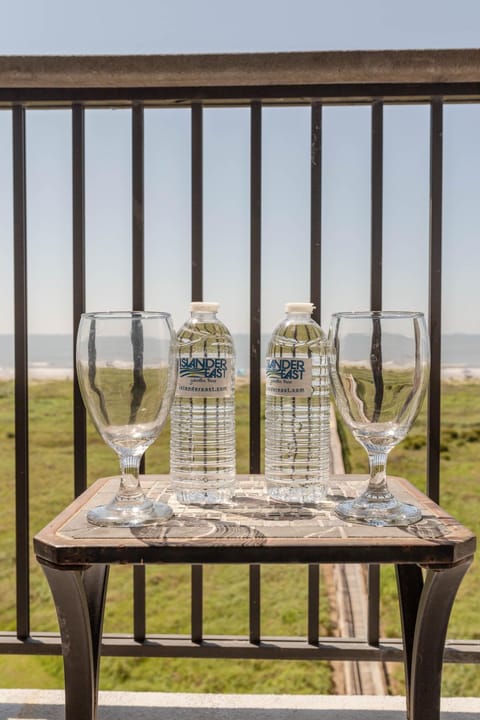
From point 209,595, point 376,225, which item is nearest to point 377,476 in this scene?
point 376,225

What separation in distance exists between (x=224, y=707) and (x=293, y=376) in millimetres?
721

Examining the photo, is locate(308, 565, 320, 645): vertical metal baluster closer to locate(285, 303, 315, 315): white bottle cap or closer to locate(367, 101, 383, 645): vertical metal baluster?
locate(367, 101, 383, 645): vertical metal baluster

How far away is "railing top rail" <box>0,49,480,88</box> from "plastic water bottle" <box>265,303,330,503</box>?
1.51 feet

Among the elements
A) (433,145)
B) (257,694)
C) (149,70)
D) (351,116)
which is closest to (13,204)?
(149,70)

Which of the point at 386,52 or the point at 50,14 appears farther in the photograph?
the point at 50,14

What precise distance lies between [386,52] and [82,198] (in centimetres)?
62

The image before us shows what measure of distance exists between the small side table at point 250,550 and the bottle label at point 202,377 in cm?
16

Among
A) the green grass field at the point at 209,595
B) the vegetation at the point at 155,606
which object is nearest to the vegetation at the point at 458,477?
the green grass field at the point at 209,595

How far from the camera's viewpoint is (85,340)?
2.46ft

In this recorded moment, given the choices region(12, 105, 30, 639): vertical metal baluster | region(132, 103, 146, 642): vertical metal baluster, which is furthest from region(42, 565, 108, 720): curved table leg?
region(12, 105, 30, 639): vertical metal baluster

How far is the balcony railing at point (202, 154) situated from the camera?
1049 millimetres

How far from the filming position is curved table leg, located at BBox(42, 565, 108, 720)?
2.37 ft

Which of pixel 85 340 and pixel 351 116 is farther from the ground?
pixel 351 116

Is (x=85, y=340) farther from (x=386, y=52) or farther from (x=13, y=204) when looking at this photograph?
(x=386, y=52)
